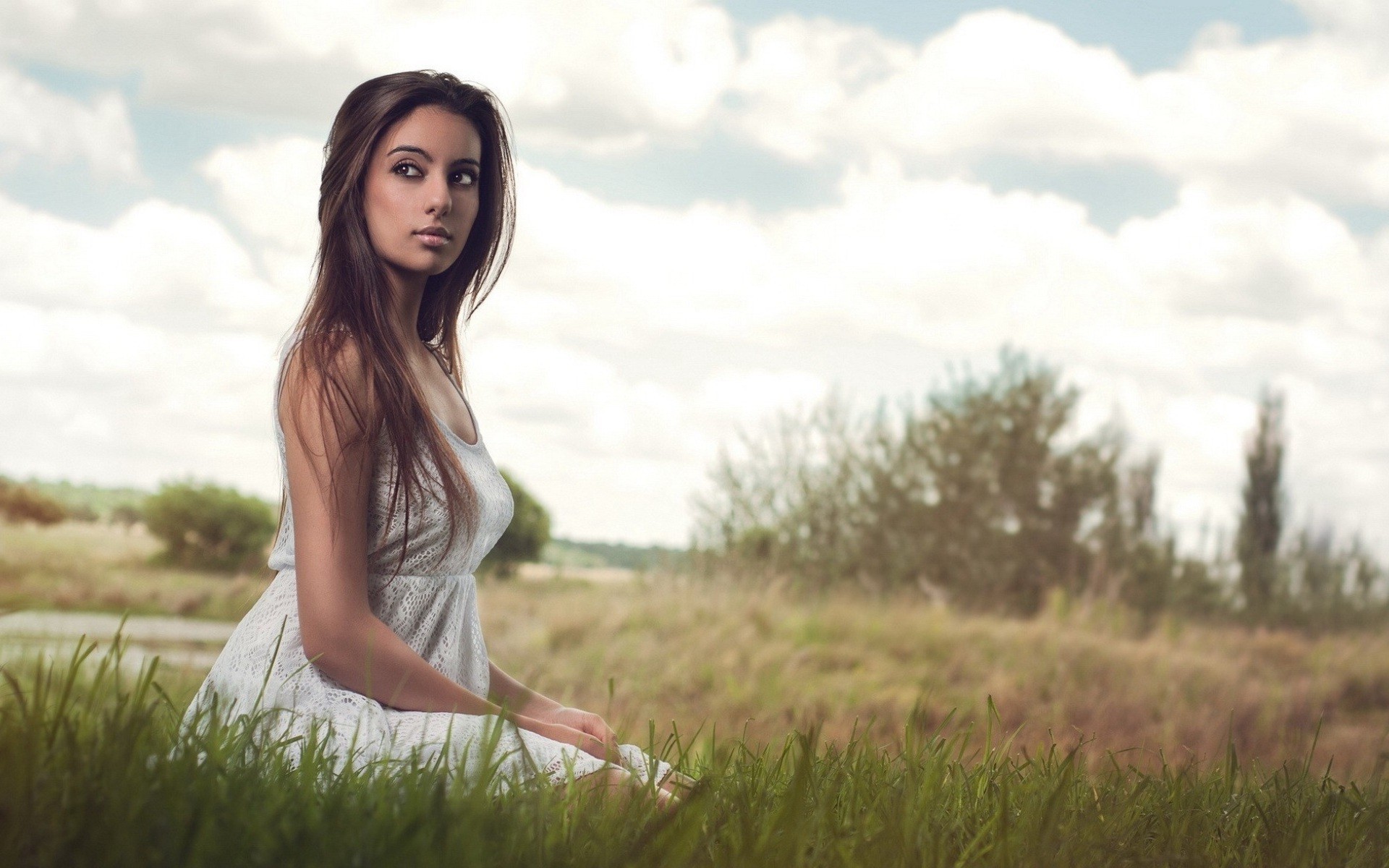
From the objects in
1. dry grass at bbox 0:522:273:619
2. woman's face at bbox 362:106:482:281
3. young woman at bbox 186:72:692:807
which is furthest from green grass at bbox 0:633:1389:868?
dry grass at bbox 0:522:273:619

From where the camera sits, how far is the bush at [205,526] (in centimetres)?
1844

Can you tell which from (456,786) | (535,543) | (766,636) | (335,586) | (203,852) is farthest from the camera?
(535,543)

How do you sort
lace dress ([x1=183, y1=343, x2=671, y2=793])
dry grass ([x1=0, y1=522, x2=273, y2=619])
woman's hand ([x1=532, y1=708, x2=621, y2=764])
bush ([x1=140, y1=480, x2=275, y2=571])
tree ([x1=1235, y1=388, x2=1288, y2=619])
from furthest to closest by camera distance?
tree ([x1=1235, y1=388, x2=1288, y2=619]) → bush ([x1=140, y1=480, x2=275, y2=571]) → dry grass ([x1=0, y1=522, x2=273, y2=619]) → woman's hand ([x1=532, y1=708, x2=621, y2=764]) → lace dress ([x1=183, y1=343, x2=671, y2=793])

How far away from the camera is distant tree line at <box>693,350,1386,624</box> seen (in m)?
14.6

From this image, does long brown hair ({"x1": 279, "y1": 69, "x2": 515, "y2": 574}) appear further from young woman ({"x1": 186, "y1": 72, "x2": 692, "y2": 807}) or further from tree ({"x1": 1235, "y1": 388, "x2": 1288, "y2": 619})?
tree ({"x1": 1235, "y1": 388, "x2": 1288, "y2": 619})

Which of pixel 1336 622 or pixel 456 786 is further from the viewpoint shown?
pixel 1336 622

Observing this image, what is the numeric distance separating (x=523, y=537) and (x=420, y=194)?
22.1 m

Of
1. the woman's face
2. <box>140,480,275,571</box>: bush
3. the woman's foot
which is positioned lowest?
<box>140,480,275,571</box>: bush

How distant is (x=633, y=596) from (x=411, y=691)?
1039cm

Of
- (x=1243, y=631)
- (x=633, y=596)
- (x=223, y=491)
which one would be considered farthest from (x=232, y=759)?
(x=223, y=491)

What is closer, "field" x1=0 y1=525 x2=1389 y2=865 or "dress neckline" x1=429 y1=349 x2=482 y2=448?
"field" x1=0 y1=525 x2=1389 y2=865

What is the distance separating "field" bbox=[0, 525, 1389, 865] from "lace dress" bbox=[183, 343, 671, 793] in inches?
6.3

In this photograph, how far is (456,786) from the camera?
1522mm

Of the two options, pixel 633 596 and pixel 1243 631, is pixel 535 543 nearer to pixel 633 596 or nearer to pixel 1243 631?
pixel 633 596
